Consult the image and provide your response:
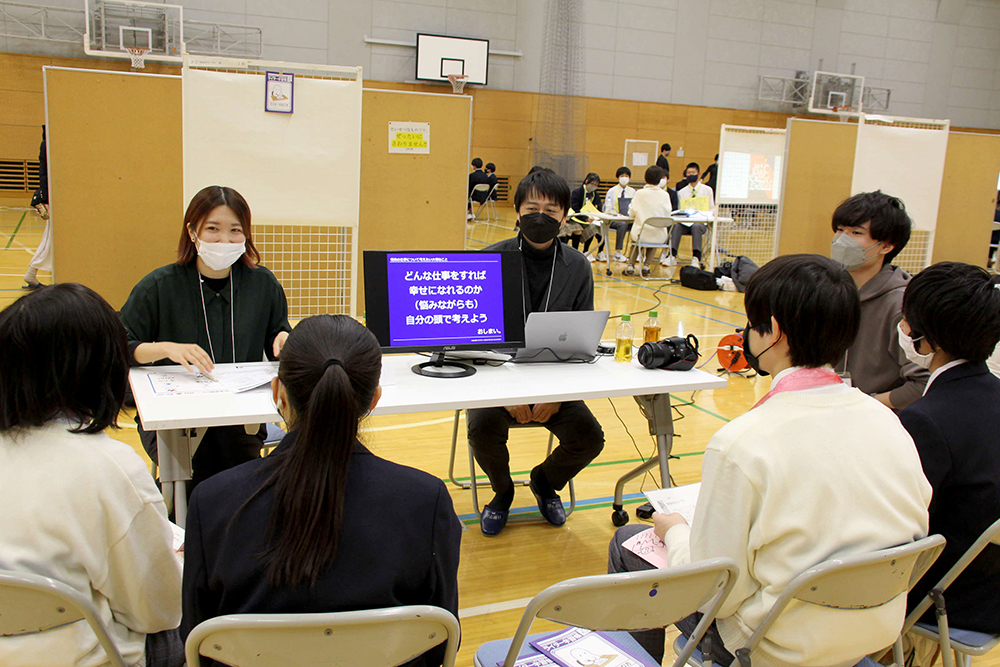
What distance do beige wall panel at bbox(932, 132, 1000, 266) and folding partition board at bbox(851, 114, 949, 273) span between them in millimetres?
483

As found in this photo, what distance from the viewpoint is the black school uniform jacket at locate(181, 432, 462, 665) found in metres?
1.13

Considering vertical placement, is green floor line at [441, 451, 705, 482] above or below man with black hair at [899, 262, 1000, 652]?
below

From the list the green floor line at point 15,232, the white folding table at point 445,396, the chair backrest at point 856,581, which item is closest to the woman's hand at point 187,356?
the white folding table at point 445,396

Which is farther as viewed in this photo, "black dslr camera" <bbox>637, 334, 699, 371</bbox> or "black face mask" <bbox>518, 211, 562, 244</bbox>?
"black face mask" <bbox>518, 211, 562, 244</bbox>

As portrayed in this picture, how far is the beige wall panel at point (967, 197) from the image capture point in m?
7.10

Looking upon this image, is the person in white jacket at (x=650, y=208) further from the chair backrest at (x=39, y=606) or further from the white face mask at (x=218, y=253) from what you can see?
the chair backrest at (x=39, y=606)

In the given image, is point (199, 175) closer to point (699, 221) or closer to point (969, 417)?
point (969, 417)

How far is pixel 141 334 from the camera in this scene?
2.55 metres

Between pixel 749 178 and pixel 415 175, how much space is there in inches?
190

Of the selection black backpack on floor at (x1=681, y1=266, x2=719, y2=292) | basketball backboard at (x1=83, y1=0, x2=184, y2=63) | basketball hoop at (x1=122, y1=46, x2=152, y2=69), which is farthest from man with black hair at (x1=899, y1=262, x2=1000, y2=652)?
basketball hoop at (x1=122, y1=46, x2=152, y2=69)

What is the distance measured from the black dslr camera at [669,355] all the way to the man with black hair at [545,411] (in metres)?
0.31

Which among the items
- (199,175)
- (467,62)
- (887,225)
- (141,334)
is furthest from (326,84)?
(467,62)

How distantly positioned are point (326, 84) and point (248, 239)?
6.13 feet

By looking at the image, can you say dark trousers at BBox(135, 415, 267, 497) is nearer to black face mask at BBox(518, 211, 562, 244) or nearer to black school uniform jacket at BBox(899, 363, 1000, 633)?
black face mask at BBox(518, 211, 562, 244)
